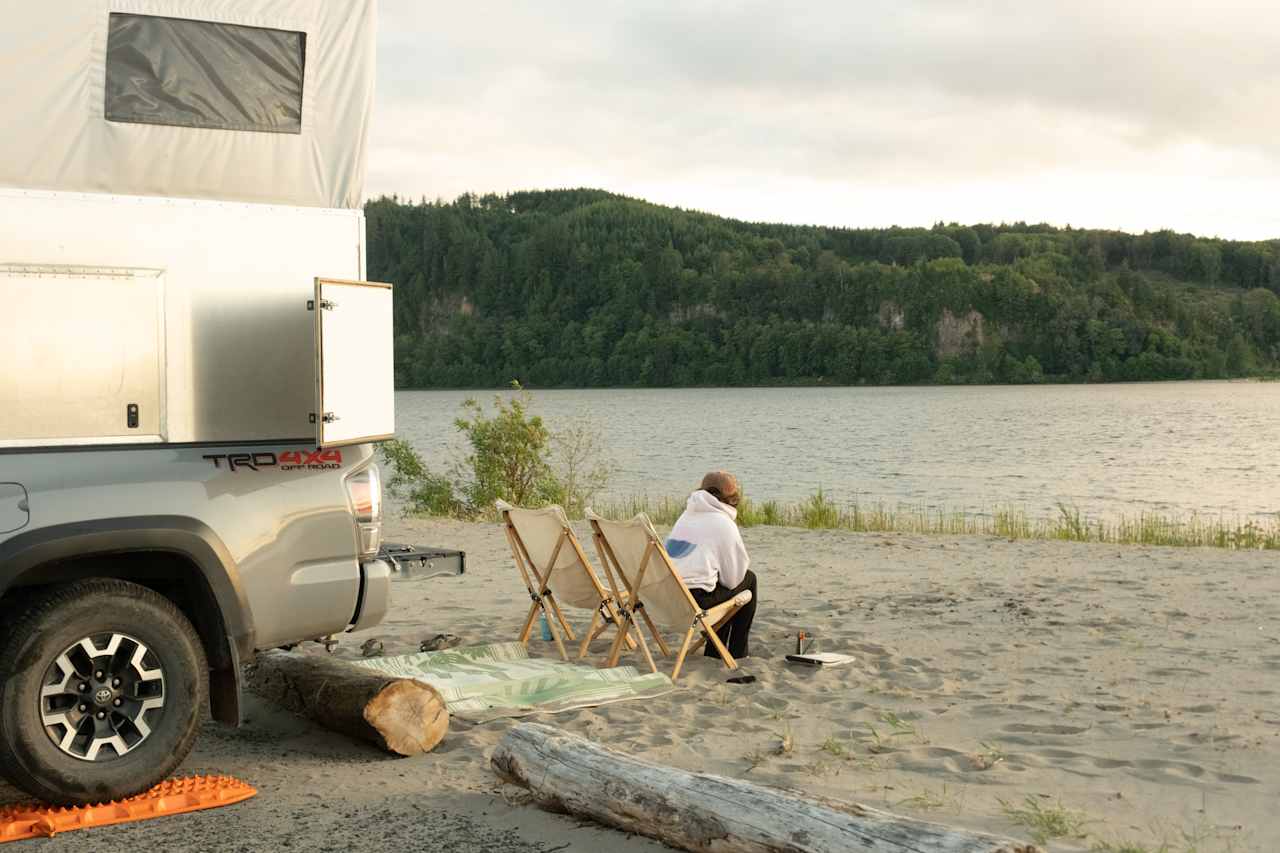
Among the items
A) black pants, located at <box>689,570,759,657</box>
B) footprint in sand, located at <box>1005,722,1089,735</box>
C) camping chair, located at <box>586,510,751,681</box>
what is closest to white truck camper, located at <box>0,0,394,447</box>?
camping chair, located at <box>586,510,751,681</box>

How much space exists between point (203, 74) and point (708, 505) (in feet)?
A: 12.3


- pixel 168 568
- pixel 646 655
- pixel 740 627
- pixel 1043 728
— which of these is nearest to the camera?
pixel 168 568

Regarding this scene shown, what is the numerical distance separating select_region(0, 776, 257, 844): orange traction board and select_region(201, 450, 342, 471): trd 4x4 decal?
49.4 inches

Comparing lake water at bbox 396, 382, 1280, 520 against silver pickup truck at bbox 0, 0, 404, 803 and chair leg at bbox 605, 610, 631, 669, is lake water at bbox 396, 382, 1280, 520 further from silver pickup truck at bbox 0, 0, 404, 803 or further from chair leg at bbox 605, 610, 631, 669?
silver pickup truck at bbox 0, 0, 404, 803

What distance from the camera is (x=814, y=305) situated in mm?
107000

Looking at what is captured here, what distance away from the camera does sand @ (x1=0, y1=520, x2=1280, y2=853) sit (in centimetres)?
468

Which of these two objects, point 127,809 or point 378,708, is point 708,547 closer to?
Answer: point 378,708

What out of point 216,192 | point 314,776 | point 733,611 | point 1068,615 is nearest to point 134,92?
point 216,192

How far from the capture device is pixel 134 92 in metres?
Answer: 5.18

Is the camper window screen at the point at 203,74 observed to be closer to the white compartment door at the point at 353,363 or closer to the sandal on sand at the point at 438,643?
the white compartment door at the point at 353,363

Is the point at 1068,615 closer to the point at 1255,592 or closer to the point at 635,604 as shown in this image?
the point at 1255,592

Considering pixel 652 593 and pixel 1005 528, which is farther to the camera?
pixel 1005 528

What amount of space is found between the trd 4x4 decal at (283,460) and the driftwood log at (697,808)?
1.34 meters

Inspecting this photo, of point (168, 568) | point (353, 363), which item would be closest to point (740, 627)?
point (353, 363)
